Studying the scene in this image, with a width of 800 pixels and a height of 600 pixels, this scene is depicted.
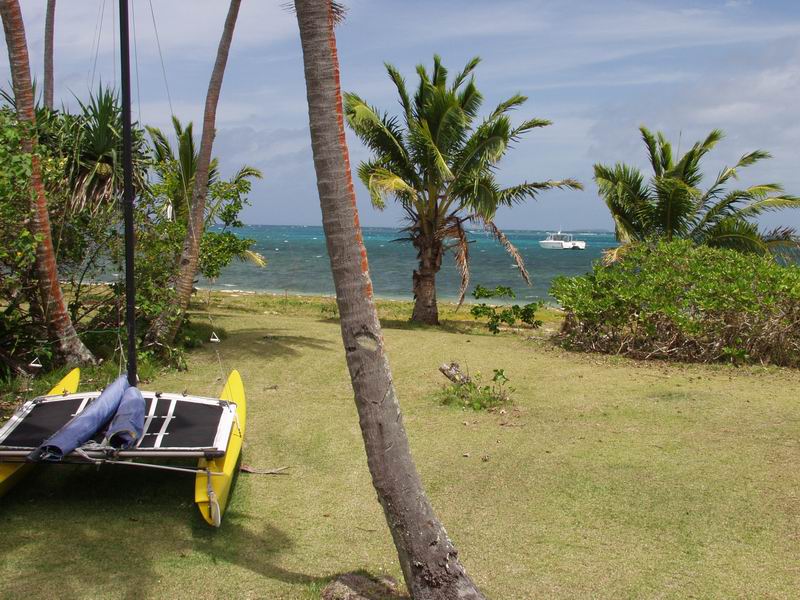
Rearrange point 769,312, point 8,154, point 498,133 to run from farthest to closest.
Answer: point 498,133, point 769,312, point 8,154

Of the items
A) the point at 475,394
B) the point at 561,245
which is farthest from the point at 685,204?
the point at 561,245

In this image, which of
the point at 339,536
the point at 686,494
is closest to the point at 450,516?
the point at 339,536

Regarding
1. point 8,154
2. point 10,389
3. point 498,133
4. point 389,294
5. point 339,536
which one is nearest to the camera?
point 339,536

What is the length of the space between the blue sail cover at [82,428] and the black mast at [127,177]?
77 centimetres

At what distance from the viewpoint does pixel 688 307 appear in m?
14.3

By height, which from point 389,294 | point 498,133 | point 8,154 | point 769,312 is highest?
point 498,133

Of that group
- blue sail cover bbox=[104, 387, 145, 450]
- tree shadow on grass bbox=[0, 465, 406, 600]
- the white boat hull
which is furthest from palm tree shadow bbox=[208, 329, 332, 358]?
the white boat hull

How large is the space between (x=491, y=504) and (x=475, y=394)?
3.73 m

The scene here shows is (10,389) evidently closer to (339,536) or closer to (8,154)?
(8,154)

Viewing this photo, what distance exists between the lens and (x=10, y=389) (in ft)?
33.9

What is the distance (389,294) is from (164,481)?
37.0 metres

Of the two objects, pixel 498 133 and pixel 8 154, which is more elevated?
pixel 498 133

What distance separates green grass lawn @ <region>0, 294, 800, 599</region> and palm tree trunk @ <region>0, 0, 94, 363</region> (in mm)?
1286

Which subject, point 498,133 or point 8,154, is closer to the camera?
point 8,154
